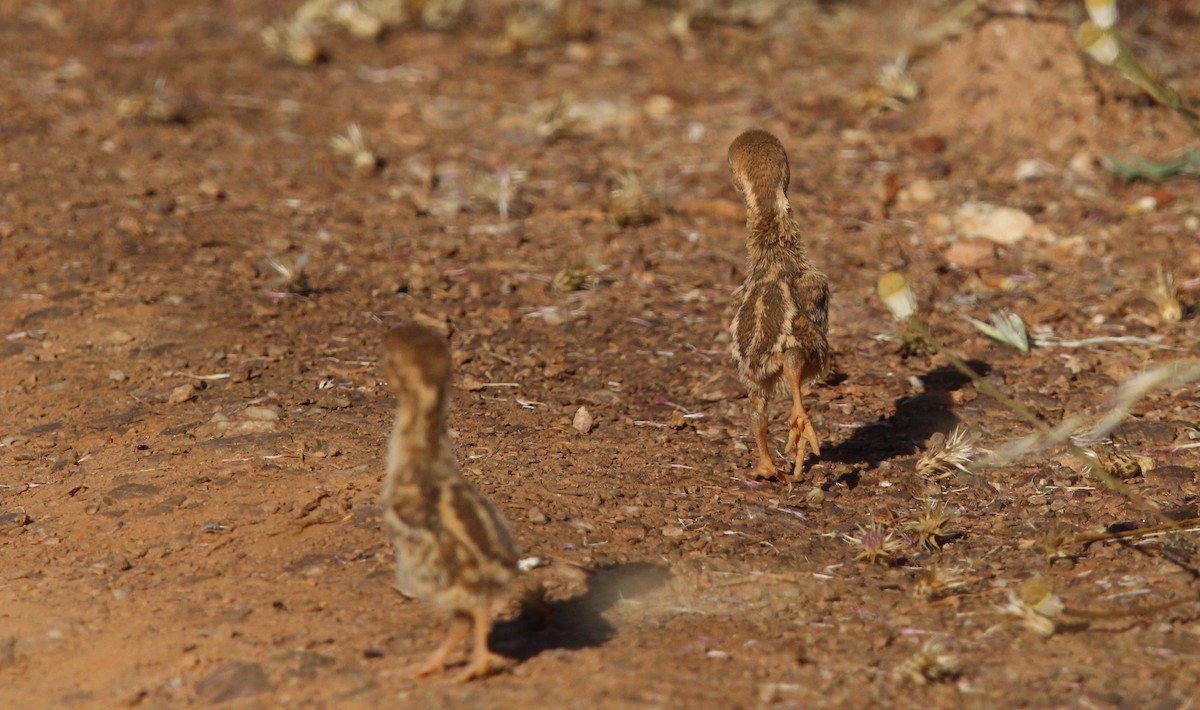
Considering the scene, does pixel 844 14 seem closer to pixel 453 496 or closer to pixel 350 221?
pixel 350 221

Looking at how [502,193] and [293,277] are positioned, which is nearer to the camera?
[293,277]

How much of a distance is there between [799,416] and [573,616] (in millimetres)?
2006

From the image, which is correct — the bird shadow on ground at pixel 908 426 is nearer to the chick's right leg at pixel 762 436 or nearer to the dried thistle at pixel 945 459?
the dried thistle at pixel 945 459

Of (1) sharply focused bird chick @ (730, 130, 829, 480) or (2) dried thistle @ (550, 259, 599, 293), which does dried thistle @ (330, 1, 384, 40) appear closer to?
(2) dried thistle @ (550, 259, 599, 293)

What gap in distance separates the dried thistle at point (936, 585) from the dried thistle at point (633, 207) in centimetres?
543

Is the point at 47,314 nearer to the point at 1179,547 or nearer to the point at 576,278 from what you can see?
the point at 576,278

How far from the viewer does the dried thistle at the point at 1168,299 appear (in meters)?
9.54

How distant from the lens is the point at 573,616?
614 centimetres

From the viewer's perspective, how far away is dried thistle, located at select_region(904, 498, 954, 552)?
6.94m

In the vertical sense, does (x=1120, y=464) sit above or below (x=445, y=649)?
below

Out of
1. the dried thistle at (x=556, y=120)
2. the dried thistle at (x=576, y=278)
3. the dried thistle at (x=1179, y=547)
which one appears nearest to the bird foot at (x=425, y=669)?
the dried thistle at (x=1179, y=547)

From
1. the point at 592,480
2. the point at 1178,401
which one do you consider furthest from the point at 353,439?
the point at 1178,401

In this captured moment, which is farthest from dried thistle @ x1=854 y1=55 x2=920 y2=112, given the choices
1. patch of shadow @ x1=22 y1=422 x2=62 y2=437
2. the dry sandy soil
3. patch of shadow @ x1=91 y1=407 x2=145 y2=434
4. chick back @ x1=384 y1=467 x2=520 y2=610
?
chick back @ x1=384 y1=467 x2=520 y2=610

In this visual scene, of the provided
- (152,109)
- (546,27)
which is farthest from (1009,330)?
(152,109)
